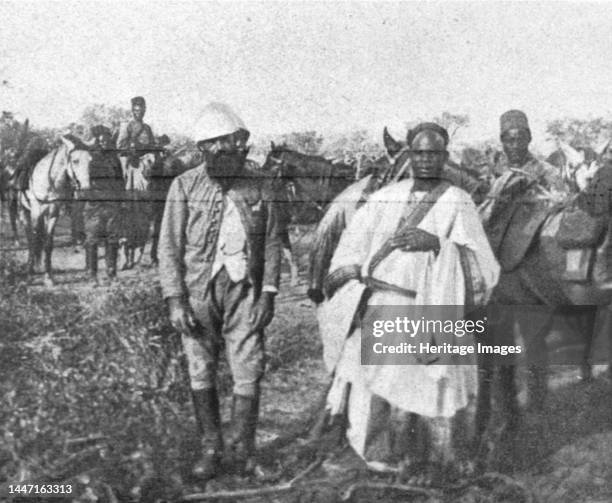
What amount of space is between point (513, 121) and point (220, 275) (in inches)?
87.1

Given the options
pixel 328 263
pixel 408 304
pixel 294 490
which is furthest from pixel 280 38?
pixel 294 490

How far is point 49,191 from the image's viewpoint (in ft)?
18.4

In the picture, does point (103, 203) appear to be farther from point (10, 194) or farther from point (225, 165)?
point (225, 165)

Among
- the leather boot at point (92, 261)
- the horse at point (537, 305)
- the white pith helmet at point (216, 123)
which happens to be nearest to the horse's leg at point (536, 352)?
the horse at point (537, 305)

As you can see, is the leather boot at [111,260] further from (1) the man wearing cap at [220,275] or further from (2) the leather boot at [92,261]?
(1) the man wearing cap at [220,275]

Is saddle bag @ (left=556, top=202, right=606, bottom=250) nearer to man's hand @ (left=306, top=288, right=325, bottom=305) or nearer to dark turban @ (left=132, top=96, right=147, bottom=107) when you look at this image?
man's hand @ (left=306, top=288, right=325, bottom=305)

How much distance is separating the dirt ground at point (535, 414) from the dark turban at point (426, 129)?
3.95 feet

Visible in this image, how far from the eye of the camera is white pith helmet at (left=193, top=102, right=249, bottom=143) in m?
5.52

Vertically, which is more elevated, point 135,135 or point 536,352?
point 135,135

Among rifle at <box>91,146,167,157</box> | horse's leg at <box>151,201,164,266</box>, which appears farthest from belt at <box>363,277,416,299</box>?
rifle at <box>91,146,167,157</box>

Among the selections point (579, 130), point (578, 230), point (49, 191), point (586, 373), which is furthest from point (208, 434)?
point (579, 130)

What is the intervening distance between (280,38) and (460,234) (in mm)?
1764

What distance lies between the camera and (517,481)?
5609 mm

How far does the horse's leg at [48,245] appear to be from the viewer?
5.55 m
